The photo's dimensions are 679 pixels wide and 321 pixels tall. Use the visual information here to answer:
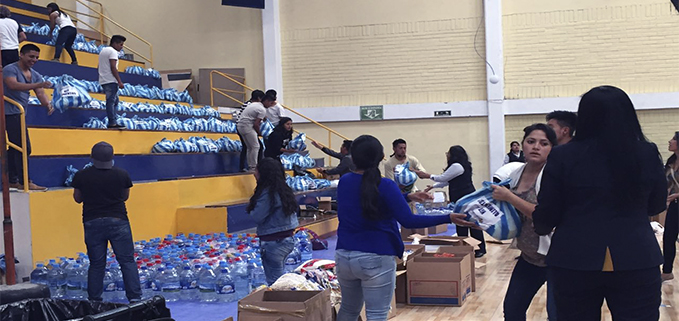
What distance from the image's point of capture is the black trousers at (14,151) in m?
7.32

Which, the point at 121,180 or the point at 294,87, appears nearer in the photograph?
the point at 121,180

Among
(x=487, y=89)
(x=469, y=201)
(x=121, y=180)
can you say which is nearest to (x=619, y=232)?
(x=469, y=201)

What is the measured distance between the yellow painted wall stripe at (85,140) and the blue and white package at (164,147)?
0.33ft

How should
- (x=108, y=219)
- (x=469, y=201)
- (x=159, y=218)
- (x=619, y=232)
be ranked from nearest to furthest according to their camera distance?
(x=619, y=232) < (x=469, y=201) < (x=108, y=219) < (x=159, y=218)

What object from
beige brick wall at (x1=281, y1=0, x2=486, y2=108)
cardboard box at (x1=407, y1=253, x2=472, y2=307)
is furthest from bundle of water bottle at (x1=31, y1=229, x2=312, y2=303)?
beige brick wall at (x1=281, y1=0, x2=486, y2=108)

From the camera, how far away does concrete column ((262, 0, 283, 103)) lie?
1647cm

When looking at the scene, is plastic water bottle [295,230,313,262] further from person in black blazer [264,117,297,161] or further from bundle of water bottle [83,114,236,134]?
bundle of water bottle [83,114,236,134]

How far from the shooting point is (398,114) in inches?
619

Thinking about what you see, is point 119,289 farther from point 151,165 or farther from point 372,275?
point 372,275

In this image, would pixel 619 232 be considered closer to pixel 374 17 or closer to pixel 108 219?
pixel 108 219

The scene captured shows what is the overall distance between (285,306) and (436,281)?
2517mm

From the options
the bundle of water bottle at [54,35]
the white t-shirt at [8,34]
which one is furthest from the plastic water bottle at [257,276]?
the bundle of water bottle at [54,35]

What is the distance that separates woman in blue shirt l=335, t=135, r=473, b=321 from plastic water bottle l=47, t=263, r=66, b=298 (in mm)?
4104

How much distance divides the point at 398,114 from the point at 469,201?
1229cm
